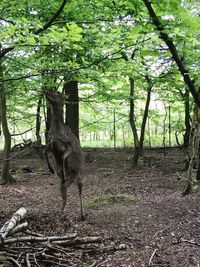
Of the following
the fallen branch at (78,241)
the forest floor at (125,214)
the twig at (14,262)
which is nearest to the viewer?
the twig at (14,262)

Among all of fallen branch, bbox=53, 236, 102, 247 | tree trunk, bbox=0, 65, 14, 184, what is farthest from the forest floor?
tree trunk, bbox=0, 65, 14, 184

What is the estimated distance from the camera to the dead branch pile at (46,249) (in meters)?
4.28

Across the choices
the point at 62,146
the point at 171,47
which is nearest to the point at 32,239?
the point at 62,146

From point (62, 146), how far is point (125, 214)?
177 cm

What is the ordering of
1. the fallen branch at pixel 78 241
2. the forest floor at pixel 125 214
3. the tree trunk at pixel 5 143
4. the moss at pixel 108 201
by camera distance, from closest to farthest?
the forest floor at pixel 125 214, the fallen branch at pixel 78 241, the moss at pixel 108 201, the tree trunk at pixel 5 143

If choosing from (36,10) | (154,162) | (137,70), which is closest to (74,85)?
(154,162)

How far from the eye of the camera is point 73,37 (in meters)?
4.46

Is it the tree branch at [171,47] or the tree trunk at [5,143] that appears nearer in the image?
the tree branch at [171,47]

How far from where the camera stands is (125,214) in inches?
261

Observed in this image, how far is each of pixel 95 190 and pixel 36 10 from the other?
4.90 metres

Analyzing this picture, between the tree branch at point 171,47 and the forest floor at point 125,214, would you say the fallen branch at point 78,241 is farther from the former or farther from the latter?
the tree branch at point 171,47

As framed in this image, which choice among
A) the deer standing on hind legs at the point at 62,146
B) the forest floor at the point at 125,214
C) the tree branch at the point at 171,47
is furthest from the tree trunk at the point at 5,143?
the tree branch at the point at 171,47

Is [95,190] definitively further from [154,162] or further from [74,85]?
[74,85]

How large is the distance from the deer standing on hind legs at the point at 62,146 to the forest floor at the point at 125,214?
68cm
